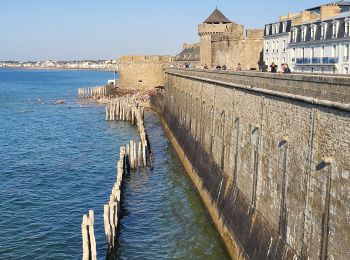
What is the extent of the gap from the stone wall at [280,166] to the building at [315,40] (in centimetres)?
1345

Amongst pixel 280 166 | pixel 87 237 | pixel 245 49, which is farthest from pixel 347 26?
pixel 87 237

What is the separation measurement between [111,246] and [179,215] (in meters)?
6.03

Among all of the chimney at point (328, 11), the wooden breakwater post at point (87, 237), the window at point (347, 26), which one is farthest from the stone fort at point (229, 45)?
the wooden breakwater post at point (87, 237)

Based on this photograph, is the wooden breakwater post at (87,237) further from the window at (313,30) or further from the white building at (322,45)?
the window at (313,30)

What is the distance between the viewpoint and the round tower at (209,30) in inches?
2520

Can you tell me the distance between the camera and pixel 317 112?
12742 mm

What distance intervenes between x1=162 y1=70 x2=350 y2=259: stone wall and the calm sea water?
1.73 m

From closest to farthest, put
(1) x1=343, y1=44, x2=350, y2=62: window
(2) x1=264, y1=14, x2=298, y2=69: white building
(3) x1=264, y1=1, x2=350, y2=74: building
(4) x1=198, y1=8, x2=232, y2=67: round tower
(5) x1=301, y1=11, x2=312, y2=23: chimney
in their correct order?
1. (1) x1=343, y1=44, x2=350, y2=62: window
2. (3) x1=264, y1=1, x2=350, y2=74: building
3. (5) x1=301, y1=11, x2=312, y2=23: chimney
4. (2) x1=264, y1=14, x2=298, y2=69: white building
5. (4) x1=198, y1=8, x2=232, y2=67: round tower

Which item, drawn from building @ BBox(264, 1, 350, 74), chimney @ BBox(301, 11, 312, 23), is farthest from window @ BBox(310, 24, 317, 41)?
chimney @ BBox(301, 11, 312, 23)

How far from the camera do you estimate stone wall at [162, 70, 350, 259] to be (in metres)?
11.5

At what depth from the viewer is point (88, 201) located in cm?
2797

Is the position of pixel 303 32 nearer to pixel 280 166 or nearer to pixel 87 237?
pixel 280 166

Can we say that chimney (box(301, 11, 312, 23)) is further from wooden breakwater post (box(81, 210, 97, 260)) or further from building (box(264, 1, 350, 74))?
wooden breakwater post (box(81, 210, 97, 260))

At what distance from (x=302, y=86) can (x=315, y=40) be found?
28.0 m
